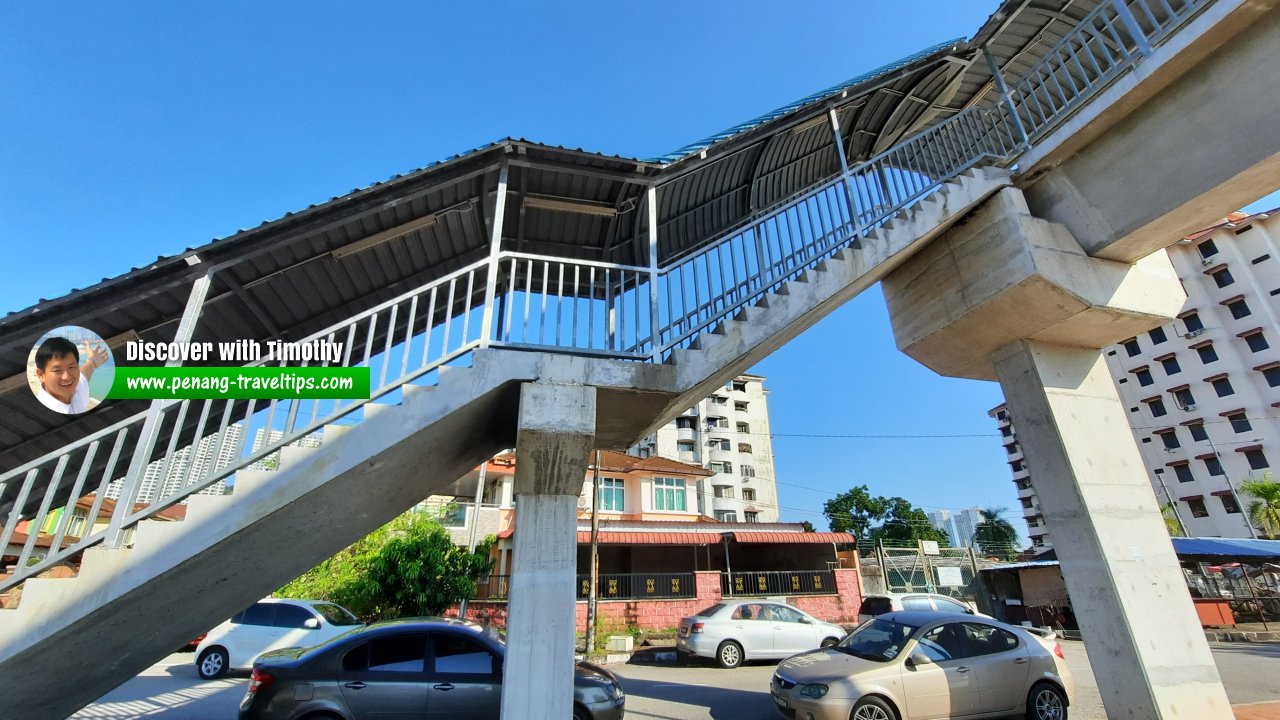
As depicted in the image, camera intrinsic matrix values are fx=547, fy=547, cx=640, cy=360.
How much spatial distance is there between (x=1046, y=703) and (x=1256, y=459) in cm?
4707

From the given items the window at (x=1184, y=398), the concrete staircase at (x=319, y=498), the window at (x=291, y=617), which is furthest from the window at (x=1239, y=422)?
the window at (x=291, y=617)

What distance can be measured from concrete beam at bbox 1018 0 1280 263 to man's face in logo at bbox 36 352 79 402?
10.4 m

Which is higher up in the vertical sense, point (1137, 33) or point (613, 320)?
point (1137, 33)

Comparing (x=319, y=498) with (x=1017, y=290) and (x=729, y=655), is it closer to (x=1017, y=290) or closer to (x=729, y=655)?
(x=1017, y=290)

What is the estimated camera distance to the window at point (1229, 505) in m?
36.5

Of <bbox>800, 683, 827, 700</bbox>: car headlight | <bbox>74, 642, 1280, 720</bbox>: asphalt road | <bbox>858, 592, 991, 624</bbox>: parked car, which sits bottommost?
<bbox>74, 642, 1280, 720</bbox>: asphalt road

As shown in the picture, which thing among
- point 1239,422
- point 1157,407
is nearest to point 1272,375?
point 1239,422

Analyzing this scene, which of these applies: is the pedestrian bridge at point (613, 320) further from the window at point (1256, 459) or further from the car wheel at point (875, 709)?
the window at point (1256, 459)

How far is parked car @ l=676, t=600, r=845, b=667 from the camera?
473 inches

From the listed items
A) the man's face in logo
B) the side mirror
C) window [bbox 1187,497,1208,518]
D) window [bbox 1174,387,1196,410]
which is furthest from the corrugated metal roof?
window [bbox 1174,387,1196,410]

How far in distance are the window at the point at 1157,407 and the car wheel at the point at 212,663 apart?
191 ft

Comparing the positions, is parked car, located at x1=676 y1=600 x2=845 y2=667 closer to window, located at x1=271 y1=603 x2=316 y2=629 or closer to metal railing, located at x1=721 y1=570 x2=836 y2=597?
metal railing, located at x1=721 y1=570 x2=836 y2=597

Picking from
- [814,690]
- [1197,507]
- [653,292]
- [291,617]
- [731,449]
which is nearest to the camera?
[653,292]

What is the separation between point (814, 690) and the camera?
632cm
